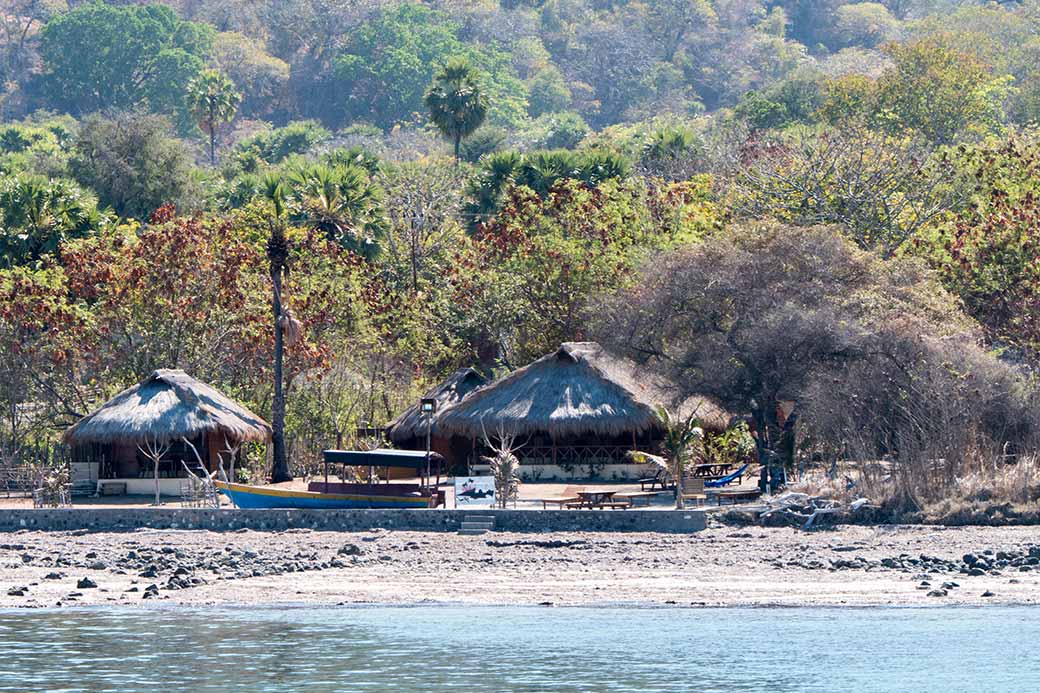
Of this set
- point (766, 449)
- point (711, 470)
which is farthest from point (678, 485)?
point (711, 470)

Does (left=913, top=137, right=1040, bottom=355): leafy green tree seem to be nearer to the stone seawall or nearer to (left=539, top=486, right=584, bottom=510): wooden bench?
(left=539, top=486, right=584, bottom=510): wooden bench

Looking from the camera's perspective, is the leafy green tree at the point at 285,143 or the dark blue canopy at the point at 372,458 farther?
the leafy green tree at the point at 285,143

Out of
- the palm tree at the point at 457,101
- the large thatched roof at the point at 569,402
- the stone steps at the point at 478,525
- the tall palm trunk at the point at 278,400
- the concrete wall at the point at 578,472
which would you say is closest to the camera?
the stone steps at the point at 478,525

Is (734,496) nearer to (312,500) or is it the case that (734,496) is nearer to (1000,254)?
(312,500)

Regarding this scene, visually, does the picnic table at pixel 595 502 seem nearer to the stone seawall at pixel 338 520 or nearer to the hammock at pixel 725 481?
the stone seawall at pixel 338 520

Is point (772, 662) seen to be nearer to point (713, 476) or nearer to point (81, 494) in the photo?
point (713, 476)

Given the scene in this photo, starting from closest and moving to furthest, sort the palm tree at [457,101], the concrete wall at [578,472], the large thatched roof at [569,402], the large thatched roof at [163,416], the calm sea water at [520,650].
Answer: the calm sea water at [520,650]
the large thatched roof at [163,416]
the large thatched roof at [569,402]
the concrete wall at [578,472]
the palm tree at [457,101]

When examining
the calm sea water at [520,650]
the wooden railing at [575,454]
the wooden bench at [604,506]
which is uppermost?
the wooden railing at [575,454]

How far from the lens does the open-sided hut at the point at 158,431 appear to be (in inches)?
1625

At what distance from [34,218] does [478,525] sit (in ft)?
67.4

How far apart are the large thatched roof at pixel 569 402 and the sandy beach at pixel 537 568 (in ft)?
26.3

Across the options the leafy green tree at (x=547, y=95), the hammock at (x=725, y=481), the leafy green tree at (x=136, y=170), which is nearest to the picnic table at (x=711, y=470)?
the hammock at (x=725, y=481)

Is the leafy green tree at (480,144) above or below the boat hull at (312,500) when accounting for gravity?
above

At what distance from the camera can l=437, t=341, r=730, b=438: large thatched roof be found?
42.8 metres
